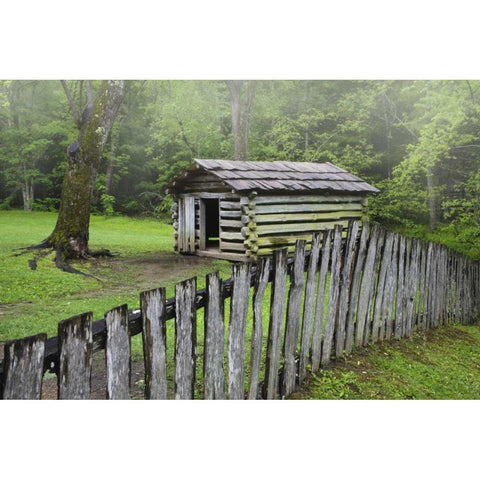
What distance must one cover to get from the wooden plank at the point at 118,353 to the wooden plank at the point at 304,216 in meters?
3.74

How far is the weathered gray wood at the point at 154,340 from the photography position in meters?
2.11

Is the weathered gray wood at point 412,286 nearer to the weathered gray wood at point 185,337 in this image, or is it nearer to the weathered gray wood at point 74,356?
the weathered gray wood at point 185,337

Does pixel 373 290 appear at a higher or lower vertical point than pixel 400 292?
higher

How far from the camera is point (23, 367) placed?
5.68 feet

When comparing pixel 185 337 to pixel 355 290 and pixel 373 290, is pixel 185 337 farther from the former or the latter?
pixel 373 290

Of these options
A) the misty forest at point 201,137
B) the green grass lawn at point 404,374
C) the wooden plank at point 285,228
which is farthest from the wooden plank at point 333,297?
the wooden plank at point 285,228

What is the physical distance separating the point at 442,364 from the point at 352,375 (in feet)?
3.39

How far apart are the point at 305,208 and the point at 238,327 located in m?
3.88

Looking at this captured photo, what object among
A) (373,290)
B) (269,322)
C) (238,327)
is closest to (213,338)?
(238,327)

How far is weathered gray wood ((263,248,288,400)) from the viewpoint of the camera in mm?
2801

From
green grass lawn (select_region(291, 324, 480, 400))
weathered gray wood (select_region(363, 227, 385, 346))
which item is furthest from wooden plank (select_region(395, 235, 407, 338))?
weathered gray wood (select_region(363, 227, 385, 346))

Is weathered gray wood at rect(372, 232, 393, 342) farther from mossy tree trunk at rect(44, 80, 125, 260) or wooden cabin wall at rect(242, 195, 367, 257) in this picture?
mossy tree trunk at rect(44, 80, 125, 260)

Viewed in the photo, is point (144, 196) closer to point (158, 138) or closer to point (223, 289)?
point (158, 138)

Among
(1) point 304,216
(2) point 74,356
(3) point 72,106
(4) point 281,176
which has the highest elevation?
(3) point 72,106
